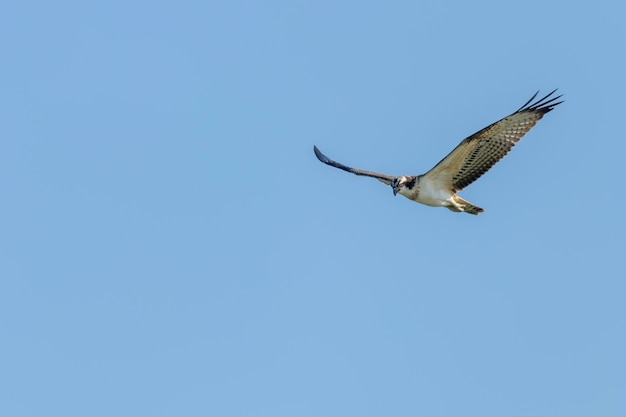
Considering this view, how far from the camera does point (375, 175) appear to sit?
1411 inches

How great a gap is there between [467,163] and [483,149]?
55 centimetres

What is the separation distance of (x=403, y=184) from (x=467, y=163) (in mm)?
1528

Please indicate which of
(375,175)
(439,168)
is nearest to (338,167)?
(375,175)

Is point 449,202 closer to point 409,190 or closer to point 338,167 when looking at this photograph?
point 409,190

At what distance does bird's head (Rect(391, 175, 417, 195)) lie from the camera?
34719mm

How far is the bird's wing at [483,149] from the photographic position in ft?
109

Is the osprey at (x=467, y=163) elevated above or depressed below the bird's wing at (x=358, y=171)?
below

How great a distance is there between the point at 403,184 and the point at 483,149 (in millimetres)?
2026

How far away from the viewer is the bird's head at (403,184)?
34.7 metres

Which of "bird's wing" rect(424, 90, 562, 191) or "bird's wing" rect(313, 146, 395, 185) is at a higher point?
"bird's wing" rect(313, 146, 395, 185)

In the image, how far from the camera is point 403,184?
34.8 meters

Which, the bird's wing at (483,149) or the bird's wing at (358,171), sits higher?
the bird's wing at (358,171)

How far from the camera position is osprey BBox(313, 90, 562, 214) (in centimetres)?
3334

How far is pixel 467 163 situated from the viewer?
34219 millimetres
